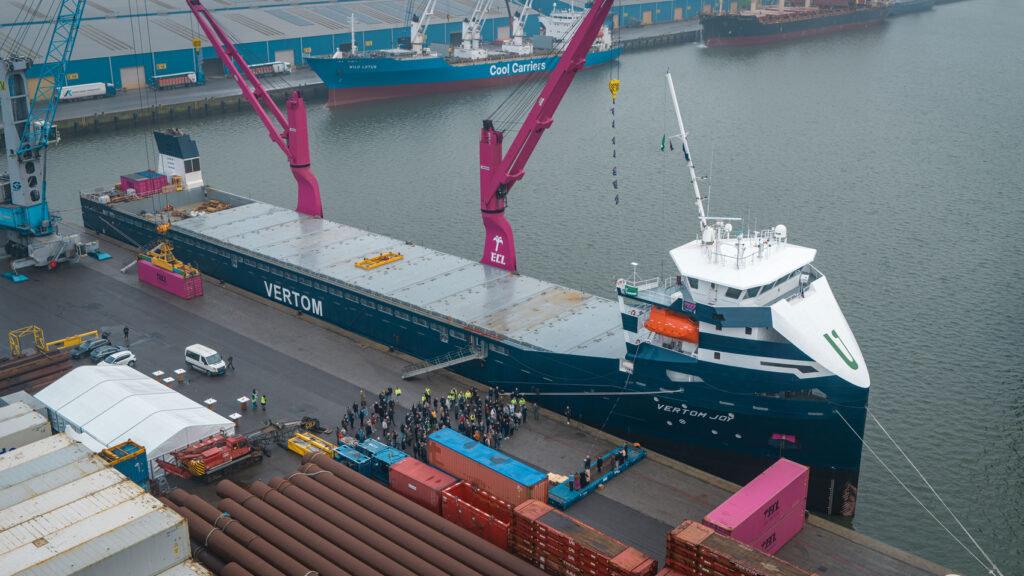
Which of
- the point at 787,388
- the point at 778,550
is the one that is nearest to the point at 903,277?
the point at 787,388

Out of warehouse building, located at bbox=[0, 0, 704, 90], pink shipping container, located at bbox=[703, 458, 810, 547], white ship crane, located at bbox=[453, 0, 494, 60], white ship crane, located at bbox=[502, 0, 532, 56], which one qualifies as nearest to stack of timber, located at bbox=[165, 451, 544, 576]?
pink shipping container, located at bbox=[703, 458, 810, 547]

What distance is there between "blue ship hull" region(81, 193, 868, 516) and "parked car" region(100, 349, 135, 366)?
13.4 m

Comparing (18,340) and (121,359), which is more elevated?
(18,340)

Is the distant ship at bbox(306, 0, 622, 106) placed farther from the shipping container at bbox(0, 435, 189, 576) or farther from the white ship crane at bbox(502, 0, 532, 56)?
the shipping container at bbox(0, 435, 189, 576)

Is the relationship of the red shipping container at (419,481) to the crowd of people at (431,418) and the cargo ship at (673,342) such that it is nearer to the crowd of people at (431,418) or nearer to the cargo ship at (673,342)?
the crowd of people at (431,418)

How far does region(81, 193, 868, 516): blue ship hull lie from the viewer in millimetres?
36656

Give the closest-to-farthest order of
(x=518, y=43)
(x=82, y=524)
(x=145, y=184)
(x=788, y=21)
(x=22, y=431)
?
(x=82, y=524), (x=22, y=431), (x=145, y=184), (x=518, y=43), (x=788, y=21)

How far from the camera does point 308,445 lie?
40344 millimetres

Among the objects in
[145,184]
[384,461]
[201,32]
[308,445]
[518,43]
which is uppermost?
[201,32]

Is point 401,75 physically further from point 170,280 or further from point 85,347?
point 85,347

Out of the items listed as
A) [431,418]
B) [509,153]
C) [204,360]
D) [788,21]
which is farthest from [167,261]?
[788,21]

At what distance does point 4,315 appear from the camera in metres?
55.9

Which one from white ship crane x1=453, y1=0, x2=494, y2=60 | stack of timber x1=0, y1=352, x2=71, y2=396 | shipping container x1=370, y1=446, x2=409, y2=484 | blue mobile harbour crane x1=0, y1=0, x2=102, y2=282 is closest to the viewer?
shipping container x1=370, y1=446, x2=409, y2=484

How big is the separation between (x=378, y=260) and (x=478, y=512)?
25423mm
